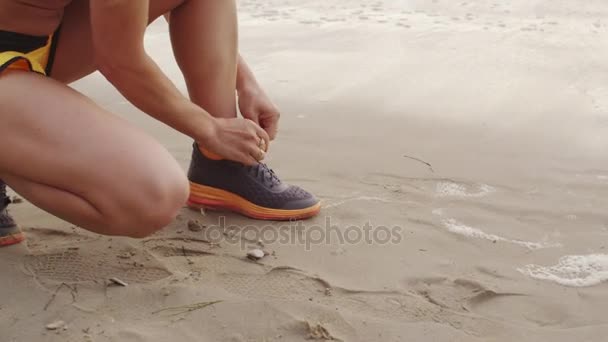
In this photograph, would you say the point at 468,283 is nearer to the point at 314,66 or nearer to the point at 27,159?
the point at 27,159

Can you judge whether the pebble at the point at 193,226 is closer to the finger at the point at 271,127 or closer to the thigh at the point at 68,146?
the finger at the point at 271,127

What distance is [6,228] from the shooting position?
1.91 m

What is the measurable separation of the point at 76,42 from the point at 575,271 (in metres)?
1.42

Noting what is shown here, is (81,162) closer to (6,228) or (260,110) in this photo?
(6,228)

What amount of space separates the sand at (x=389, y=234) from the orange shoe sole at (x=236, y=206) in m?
0.04

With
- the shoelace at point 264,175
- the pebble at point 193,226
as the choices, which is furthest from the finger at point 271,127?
the pebble at point 193,226

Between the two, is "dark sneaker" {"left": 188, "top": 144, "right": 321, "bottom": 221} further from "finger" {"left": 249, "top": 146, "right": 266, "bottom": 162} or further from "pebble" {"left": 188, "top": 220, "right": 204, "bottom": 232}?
"finger" {"left": 249, "top": 146, "right": 266, "bottom": 162}

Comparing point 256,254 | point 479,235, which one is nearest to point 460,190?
point 479,235

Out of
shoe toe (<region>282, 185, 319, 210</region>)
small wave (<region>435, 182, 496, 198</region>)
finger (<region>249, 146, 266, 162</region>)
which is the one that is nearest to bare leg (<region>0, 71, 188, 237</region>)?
finger (<region>249, 146, 266, 162</region>)

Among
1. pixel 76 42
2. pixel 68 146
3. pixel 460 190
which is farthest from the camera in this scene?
pixel 460 190

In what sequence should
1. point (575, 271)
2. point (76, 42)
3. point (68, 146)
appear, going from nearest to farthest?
point (68, 146)
point (76, 42)
point (575, 271)

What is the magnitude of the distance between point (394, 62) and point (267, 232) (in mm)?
2042

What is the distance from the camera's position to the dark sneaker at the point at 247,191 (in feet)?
7.07

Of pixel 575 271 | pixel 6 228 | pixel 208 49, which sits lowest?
pixel 575 271
